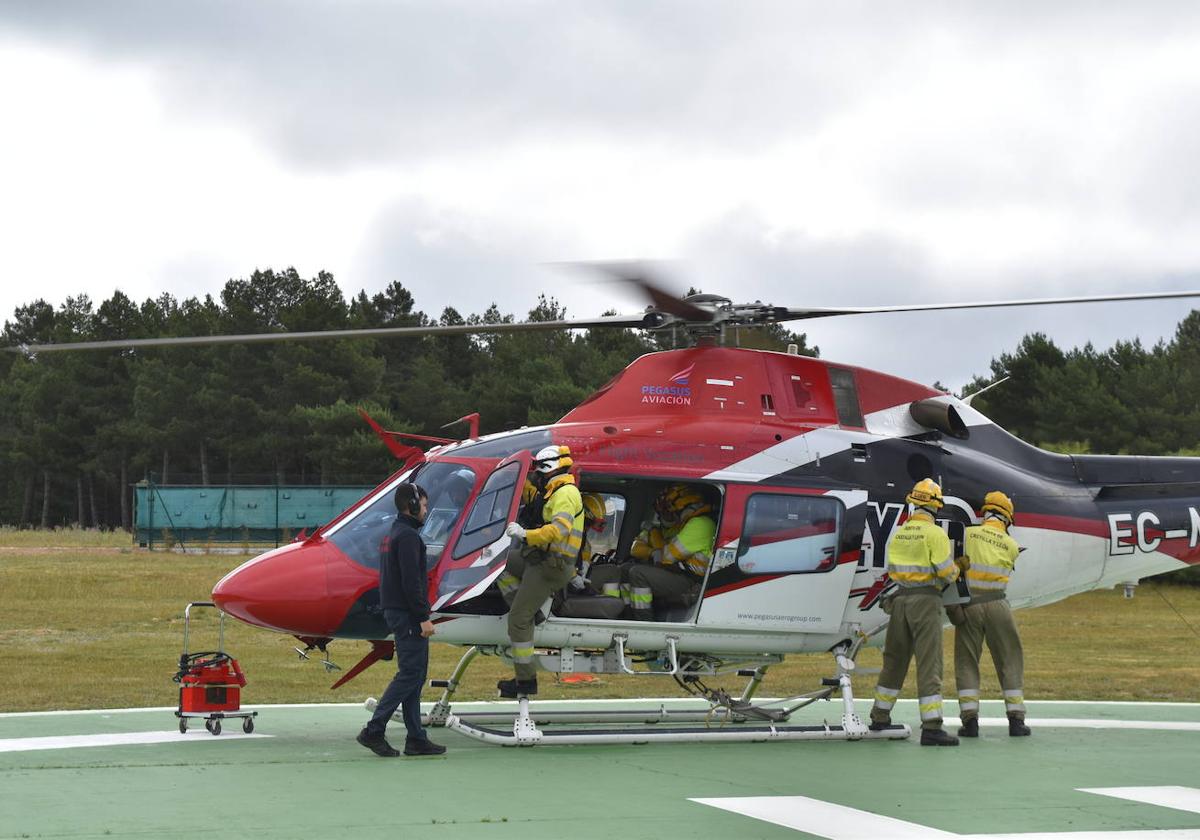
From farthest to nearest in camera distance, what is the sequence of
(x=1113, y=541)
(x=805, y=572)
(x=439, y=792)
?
(x=1113, y=541), (x=805, y=572), (x=439, y=792)

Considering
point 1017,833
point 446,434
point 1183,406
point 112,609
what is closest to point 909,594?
point 1017,833

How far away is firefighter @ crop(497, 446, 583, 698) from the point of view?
33.4 ft

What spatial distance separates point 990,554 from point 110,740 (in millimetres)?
7044

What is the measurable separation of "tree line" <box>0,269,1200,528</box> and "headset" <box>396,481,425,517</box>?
124 ft

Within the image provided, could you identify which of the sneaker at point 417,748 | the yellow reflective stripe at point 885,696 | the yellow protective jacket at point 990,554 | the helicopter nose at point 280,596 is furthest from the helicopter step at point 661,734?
the helicopter nose at point 280,596

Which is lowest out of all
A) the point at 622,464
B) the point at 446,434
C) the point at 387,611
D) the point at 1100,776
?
the point at 1100,776

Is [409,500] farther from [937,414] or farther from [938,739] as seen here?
[937,414]

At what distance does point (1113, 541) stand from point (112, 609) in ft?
63.7

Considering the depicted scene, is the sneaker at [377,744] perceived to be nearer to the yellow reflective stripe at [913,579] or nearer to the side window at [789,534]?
the side window at [789,534]

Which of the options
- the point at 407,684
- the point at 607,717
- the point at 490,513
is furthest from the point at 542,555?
the point at 607,717

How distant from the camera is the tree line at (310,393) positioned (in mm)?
52469

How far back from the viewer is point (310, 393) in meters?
68.4

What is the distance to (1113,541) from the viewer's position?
41.4ft

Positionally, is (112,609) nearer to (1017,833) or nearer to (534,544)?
(534,544)
